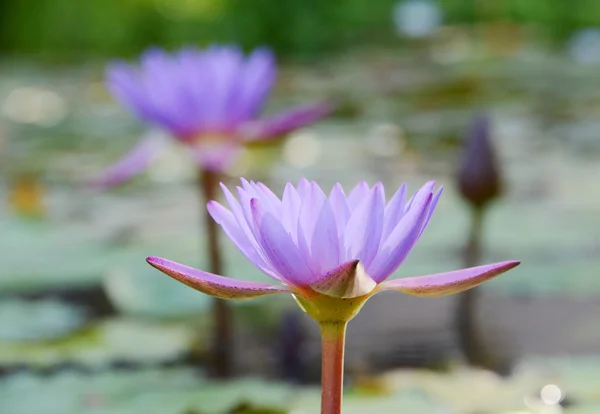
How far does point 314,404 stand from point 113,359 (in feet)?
1.16

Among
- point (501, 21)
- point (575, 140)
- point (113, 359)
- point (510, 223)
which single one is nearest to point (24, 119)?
A: point (575, 140)

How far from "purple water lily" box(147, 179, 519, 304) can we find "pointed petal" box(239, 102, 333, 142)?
521 mm

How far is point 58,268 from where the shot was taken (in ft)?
5.22

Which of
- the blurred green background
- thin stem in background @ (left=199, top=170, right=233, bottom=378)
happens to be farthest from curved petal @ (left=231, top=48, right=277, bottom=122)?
the blurred green background

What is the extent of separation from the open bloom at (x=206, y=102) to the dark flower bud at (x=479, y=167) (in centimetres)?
20

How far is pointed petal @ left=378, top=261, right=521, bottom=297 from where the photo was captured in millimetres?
585

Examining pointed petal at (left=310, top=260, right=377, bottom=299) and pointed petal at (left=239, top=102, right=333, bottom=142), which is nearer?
pointed petal at (left=310, top=260, right=377, bottom=299)

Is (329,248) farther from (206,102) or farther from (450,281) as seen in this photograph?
(206,102)

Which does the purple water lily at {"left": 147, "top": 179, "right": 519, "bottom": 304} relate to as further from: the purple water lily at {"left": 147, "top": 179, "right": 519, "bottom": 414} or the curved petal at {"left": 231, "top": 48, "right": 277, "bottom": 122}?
the curved petal at {"left": 231, "top": 48, "right": 277, "bottom": 122}

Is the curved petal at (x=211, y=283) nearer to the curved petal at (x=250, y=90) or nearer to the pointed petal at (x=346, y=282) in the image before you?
the pointed petal at (x=346, y=282)

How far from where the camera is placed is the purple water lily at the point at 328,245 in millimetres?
580

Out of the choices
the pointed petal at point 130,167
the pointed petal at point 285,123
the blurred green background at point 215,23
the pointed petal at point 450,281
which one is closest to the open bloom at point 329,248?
the pointed petal at point 450,281

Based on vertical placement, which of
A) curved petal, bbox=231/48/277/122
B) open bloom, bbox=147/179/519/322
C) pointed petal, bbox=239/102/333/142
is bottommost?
open bloom, bbox=147/179/519/322

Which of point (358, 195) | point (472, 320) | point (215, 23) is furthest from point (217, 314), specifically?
point (215, 23)
